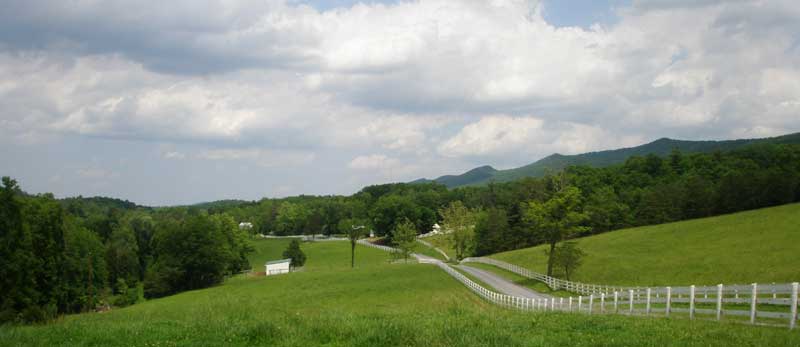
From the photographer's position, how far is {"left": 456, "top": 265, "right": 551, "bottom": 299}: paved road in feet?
141

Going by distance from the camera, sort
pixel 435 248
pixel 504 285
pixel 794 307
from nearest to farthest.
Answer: pixel 794 307 < pixel 504 285 < pixel 435 248

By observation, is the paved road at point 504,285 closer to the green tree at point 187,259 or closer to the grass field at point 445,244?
the green tree at point 187,259

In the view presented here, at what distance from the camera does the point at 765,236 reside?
1997 inches

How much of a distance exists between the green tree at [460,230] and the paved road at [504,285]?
32.0 m

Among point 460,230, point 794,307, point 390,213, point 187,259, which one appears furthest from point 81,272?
point 390,213

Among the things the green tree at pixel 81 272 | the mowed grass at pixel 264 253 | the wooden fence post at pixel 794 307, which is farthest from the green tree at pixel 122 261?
the wooden fence post at pixel 794 307

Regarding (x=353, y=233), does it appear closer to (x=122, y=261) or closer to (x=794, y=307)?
(x=122, y=261)

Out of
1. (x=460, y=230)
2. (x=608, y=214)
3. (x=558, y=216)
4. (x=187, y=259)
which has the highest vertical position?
(x=558, y=216)

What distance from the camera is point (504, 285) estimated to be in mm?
50688

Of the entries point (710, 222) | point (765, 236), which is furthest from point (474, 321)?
point (710, 222)

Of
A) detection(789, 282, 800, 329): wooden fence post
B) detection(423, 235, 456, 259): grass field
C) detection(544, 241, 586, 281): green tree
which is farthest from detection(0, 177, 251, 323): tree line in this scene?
detection(544, 241, 586, 281): green tree

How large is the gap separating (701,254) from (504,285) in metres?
16.8

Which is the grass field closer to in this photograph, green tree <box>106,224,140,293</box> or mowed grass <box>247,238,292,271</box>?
mowed grass <box>247,238,292,271</box>

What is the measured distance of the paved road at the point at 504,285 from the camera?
43.1 meters
